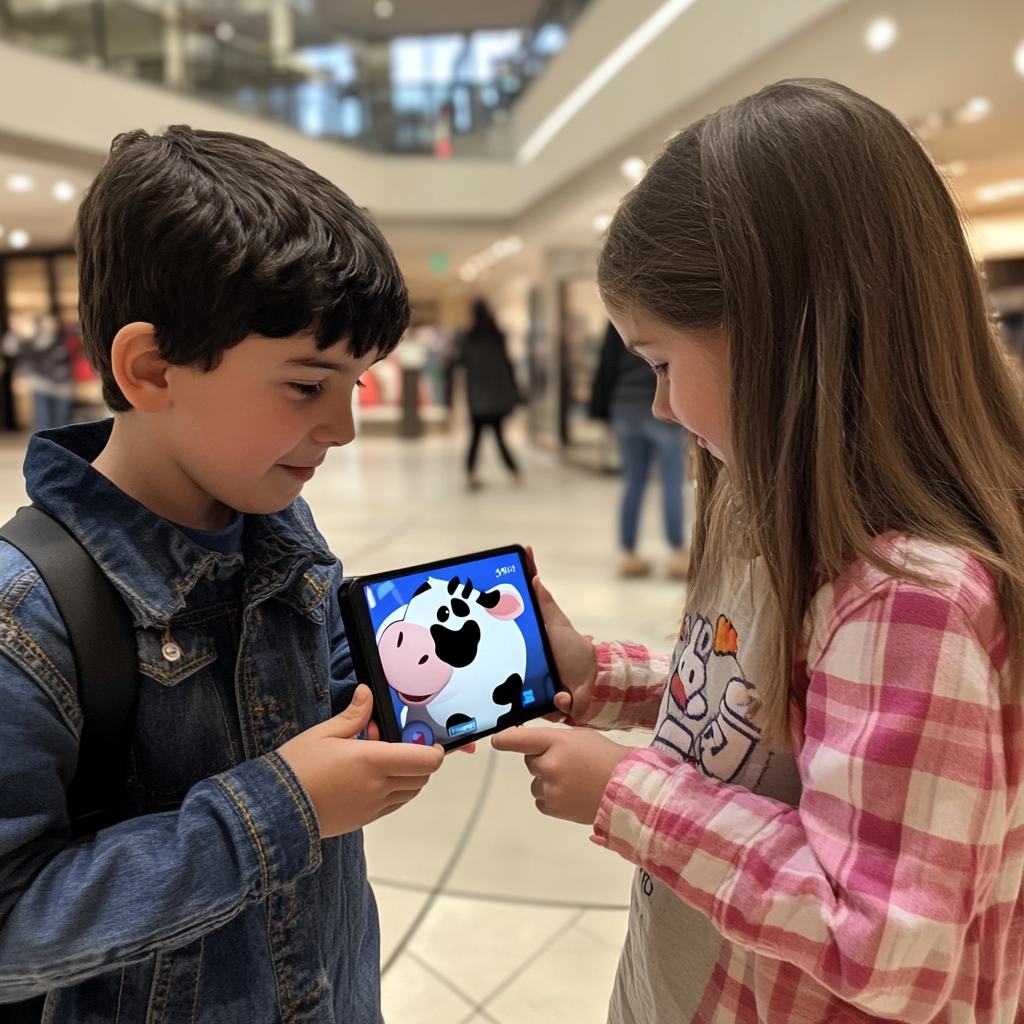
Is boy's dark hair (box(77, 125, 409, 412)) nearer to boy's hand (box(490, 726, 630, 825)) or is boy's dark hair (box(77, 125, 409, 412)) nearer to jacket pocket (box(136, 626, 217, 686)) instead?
jacket pocket (box(136, 626, 217, 686))

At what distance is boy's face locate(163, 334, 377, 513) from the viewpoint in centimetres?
68

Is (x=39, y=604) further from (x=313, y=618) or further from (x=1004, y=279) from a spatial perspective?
(x=1004, y=279)

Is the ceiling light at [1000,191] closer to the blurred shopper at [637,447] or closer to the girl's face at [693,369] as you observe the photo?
the blurred shopper at [637,447]

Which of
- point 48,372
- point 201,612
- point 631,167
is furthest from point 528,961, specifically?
point 48,372

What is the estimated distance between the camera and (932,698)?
21.3 inches

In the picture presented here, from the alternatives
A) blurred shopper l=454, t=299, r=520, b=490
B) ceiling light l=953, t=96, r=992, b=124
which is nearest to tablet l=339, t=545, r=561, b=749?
ceiling light l=953, t=96, r=992, b=124

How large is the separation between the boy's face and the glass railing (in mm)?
6355

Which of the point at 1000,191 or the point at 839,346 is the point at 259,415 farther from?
the point at 1000,191

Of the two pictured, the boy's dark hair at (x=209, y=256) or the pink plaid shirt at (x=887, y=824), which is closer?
the pink plaid shirt at (x=887, y=824)

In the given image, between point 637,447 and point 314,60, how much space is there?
7.23m

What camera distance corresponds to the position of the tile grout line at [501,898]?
5.76 ft

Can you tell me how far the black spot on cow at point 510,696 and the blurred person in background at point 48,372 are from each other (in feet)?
24.5

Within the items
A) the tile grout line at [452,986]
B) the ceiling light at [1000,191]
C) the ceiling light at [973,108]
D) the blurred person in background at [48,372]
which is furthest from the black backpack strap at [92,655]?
the blurred person in background at [48,372]

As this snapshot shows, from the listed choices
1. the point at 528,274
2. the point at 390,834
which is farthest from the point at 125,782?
the point at 528,274
